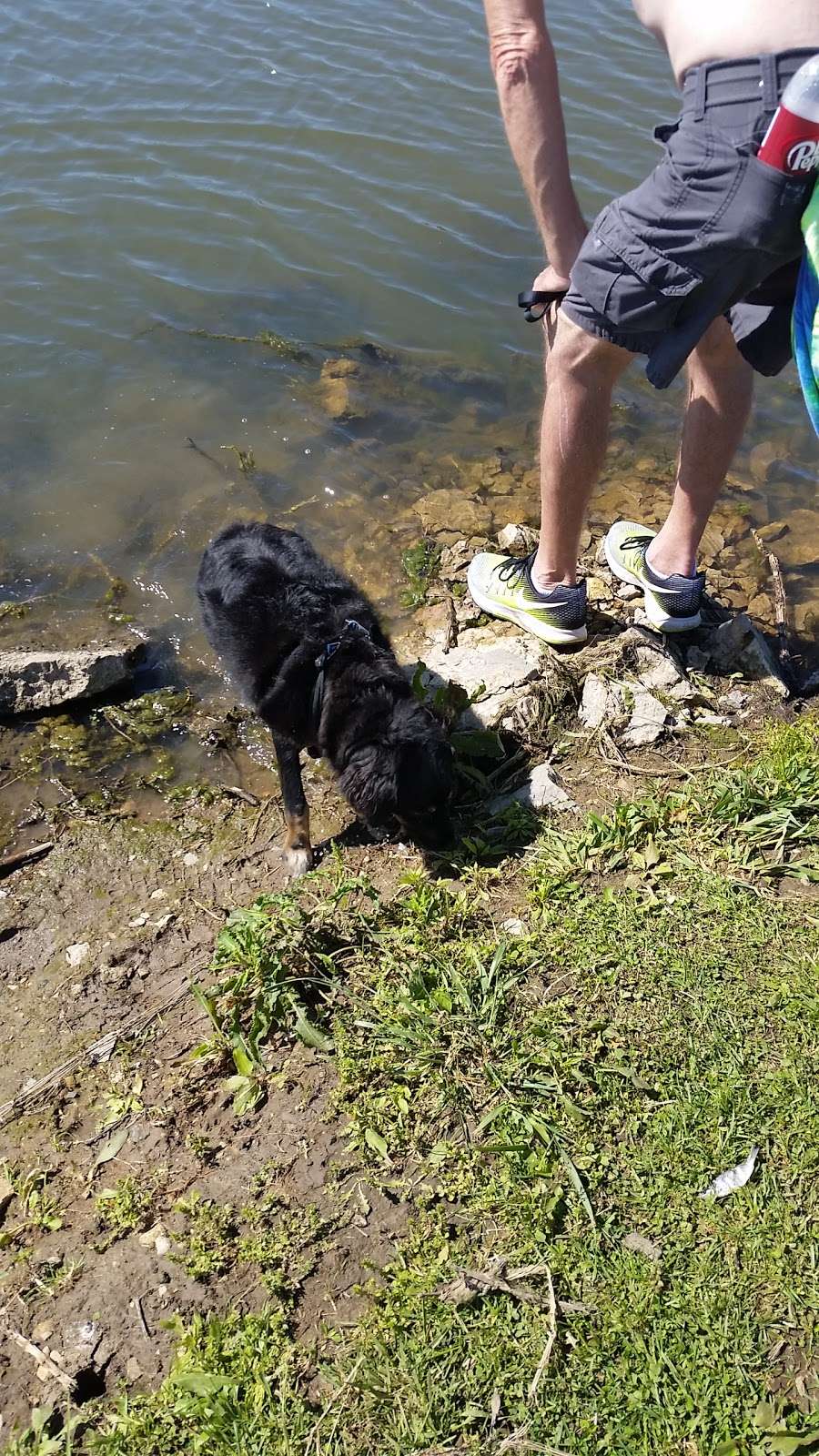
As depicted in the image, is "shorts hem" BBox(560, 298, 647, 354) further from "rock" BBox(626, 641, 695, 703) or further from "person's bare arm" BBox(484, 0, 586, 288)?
"rock" BBox(626, 641, 695, 703)

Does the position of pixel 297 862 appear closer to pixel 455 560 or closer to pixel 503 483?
pixel 455 560

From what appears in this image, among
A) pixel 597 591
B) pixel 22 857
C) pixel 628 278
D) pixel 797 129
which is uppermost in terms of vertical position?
pixel 797 129

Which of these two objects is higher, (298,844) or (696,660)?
(696,660)

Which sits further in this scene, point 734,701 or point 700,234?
point 734,701

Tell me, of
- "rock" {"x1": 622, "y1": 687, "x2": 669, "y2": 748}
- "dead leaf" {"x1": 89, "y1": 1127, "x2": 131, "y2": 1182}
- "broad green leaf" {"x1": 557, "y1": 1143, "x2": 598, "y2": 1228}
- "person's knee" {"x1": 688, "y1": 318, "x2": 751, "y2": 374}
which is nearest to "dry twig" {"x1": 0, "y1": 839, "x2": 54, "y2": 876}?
"dead leaf" {"x1": 89, "y1": 1127, "x2": 131, "y2": 1182}

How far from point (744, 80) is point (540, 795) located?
7.23ft

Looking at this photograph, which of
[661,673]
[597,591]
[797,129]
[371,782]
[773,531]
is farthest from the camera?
[773,531]

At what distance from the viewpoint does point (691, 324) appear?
292 centimetres

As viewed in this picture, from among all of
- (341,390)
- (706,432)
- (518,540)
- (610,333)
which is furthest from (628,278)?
(341,390)

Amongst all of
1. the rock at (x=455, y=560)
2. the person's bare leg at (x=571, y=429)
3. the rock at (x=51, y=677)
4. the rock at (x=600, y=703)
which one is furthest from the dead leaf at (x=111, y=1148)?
the rock at (x=455, y=560)

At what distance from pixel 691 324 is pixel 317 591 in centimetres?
176

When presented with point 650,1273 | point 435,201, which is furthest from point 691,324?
point 435,201

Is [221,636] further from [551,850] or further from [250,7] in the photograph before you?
[250,7]

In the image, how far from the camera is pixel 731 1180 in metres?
2.24
